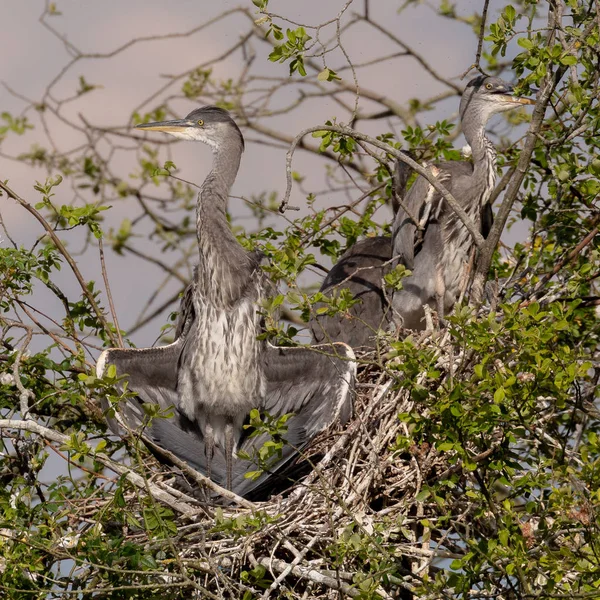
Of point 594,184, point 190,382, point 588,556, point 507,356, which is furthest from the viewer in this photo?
point 190,382

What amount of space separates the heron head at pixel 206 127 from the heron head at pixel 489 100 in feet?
4.73

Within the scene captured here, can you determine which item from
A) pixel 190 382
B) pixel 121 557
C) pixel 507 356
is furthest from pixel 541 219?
pixel 121 557

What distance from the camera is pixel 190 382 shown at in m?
5.44

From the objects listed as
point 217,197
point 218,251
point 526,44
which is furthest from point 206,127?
point 526,44

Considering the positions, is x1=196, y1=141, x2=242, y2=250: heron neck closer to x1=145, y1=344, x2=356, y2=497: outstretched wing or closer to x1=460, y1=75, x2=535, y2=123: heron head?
x1=145, y1=344, x2=356, y2=497: outstretched wing

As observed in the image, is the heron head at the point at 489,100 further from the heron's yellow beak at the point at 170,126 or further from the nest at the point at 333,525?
the nest at the point at 333,525

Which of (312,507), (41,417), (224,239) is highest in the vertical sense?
(224,239)

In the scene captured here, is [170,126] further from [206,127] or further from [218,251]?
[218,251]

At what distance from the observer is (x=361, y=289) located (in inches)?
249

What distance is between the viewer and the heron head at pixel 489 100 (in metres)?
6.64

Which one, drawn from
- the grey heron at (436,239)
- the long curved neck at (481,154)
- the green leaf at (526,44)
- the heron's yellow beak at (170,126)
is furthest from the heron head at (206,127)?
the green leaf at (526,44)

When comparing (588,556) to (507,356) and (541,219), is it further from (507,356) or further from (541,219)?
(541,219)

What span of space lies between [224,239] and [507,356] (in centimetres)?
200

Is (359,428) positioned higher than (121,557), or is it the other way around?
(359,428)
